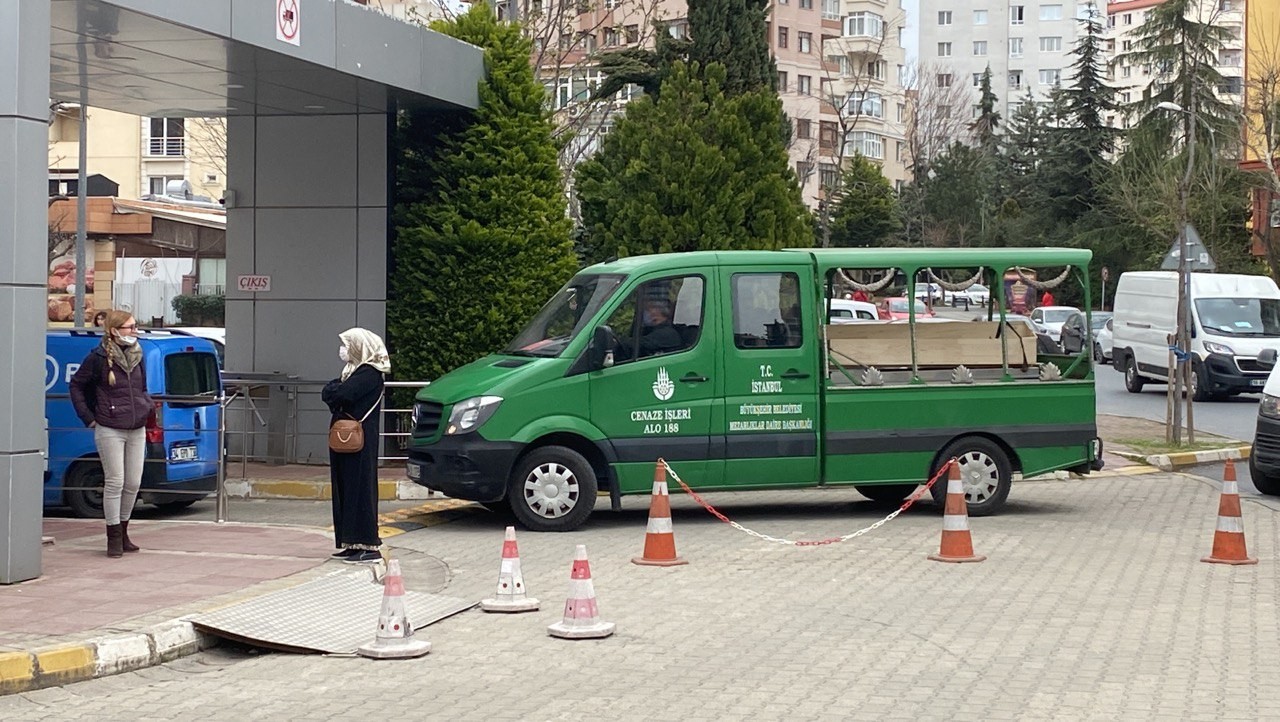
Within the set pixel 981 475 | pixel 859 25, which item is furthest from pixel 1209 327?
pixel 859 25

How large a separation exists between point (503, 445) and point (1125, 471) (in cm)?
925

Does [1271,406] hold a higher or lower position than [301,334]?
lower

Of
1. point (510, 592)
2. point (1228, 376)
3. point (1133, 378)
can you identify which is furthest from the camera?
point (1133, 378)

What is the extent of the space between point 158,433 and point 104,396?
3.20 m

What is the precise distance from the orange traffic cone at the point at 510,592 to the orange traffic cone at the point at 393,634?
1153mm

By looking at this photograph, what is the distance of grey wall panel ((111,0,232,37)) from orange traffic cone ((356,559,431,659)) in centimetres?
594

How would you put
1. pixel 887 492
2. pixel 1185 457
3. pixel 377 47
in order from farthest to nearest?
pixel 1185 457
pixel 377 47
pixel 887 492

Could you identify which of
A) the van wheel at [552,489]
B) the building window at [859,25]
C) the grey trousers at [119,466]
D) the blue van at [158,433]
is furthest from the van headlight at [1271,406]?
the building window at [859,25]

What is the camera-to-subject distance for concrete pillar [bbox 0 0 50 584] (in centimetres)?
995

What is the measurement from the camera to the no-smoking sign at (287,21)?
1413 centimetres

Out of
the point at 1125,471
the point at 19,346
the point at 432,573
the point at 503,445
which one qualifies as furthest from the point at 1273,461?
the point at 19,346

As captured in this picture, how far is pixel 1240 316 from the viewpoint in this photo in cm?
2938

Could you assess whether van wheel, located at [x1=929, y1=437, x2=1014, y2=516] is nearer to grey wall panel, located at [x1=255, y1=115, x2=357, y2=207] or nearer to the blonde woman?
the blonde woman

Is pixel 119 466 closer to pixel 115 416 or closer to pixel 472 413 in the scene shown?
pixel 115 416
